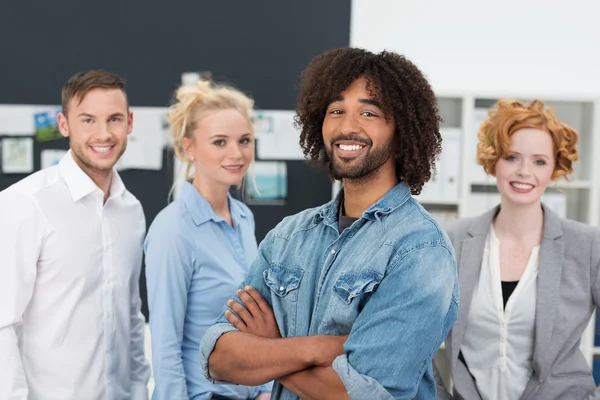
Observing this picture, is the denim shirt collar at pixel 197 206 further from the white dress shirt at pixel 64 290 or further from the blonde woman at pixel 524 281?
the blonde woman at pixel 524 281

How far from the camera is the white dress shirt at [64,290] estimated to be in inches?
79.0

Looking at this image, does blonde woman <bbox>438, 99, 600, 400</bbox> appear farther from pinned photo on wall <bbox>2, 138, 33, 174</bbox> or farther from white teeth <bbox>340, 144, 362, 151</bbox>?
pinned photo on wall <bbox>2, 138, 33, 174</bbox>

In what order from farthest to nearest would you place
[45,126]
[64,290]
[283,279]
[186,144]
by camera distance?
[45,126] < [186,144] < [64,290] < [283,279]

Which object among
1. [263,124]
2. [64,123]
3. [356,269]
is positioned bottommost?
[356,269]

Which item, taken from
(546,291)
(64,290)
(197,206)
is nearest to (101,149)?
(197,206)

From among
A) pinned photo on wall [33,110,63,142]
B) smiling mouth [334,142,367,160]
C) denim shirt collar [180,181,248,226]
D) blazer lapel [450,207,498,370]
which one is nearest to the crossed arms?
smiling mouth [334,142,367,160]

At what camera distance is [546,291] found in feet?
7.71

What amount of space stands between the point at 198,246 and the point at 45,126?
2.07 metres

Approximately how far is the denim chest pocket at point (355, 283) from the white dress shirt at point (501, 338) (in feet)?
3.39

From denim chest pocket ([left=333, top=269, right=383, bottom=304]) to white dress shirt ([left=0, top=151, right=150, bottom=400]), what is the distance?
3.30 ft

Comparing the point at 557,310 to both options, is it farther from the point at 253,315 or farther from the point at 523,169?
the point at 253,315

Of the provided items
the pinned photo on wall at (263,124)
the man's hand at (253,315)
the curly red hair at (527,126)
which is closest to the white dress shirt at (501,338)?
the curly red hair at (527,126)

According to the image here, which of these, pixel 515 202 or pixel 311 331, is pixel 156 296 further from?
pixel 515 202

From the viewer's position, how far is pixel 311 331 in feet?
5.27
